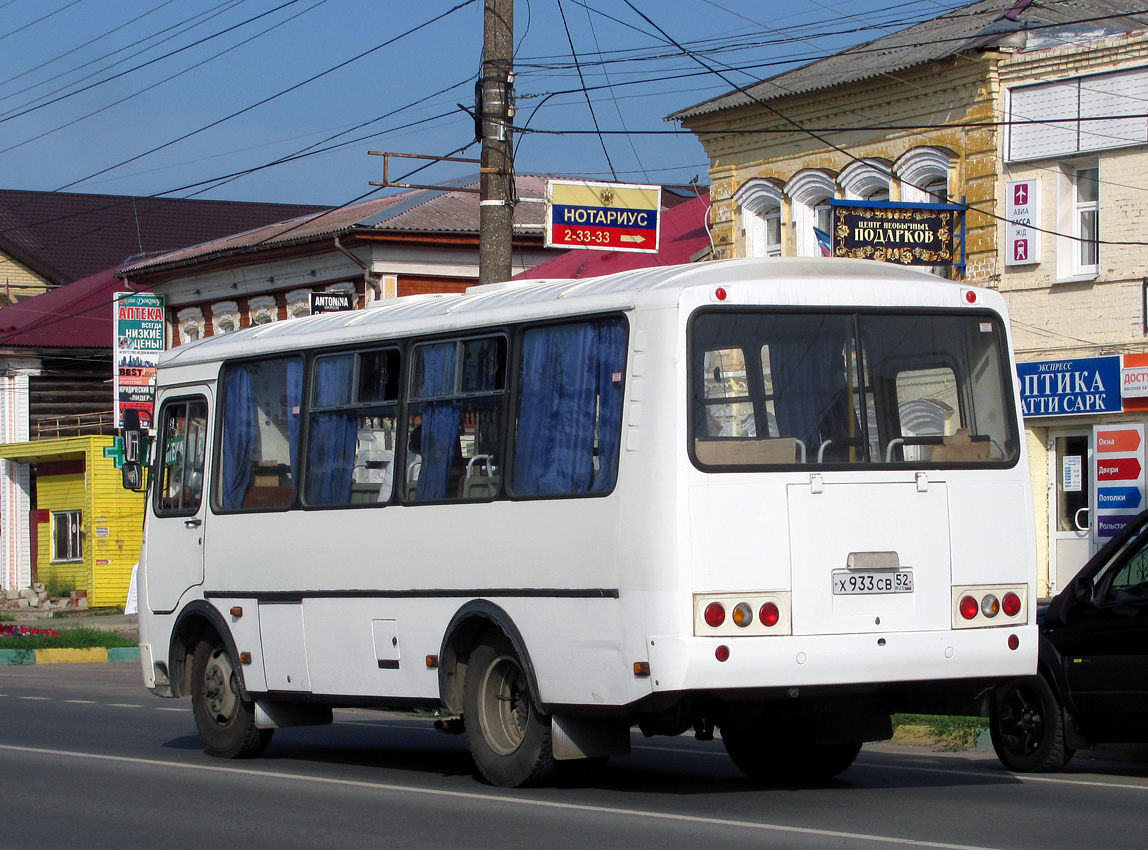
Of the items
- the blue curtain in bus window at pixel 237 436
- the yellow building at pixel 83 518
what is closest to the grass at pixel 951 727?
the blue curtain in bus window at pixel 237 436

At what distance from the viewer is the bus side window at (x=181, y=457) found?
13.1 meters

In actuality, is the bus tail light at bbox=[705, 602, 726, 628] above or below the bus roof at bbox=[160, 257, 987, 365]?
below

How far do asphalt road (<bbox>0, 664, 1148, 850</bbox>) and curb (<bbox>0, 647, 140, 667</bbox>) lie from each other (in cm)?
1320

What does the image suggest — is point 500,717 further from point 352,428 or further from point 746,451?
point 746,451

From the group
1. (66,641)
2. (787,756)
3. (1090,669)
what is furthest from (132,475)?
(66,641)

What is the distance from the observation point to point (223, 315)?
1613 inches

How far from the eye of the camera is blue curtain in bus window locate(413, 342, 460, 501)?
35.4 ft

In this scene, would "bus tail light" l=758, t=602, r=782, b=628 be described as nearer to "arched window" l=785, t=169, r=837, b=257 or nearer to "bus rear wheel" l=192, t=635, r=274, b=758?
"bus rear wheel" l=192, t=635, r=274, b=758

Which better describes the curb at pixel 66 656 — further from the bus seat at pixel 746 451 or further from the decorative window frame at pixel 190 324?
the bus seat at pixel 746 451

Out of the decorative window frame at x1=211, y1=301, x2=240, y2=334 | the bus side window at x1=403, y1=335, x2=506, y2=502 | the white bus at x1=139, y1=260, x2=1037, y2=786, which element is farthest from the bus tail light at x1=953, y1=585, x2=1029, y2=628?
the decorative window frame at x1=211, y1=301, x2=240, y2=334

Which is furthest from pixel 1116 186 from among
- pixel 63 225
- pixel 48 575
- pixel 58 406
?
pixel 63 225

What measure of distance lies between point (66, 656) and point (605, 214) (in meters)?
11.6

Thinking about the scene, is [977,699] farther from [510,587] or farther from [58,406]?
[58,406]

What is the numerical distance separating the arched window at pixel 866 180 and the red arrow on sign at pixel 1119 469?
17.6ft
